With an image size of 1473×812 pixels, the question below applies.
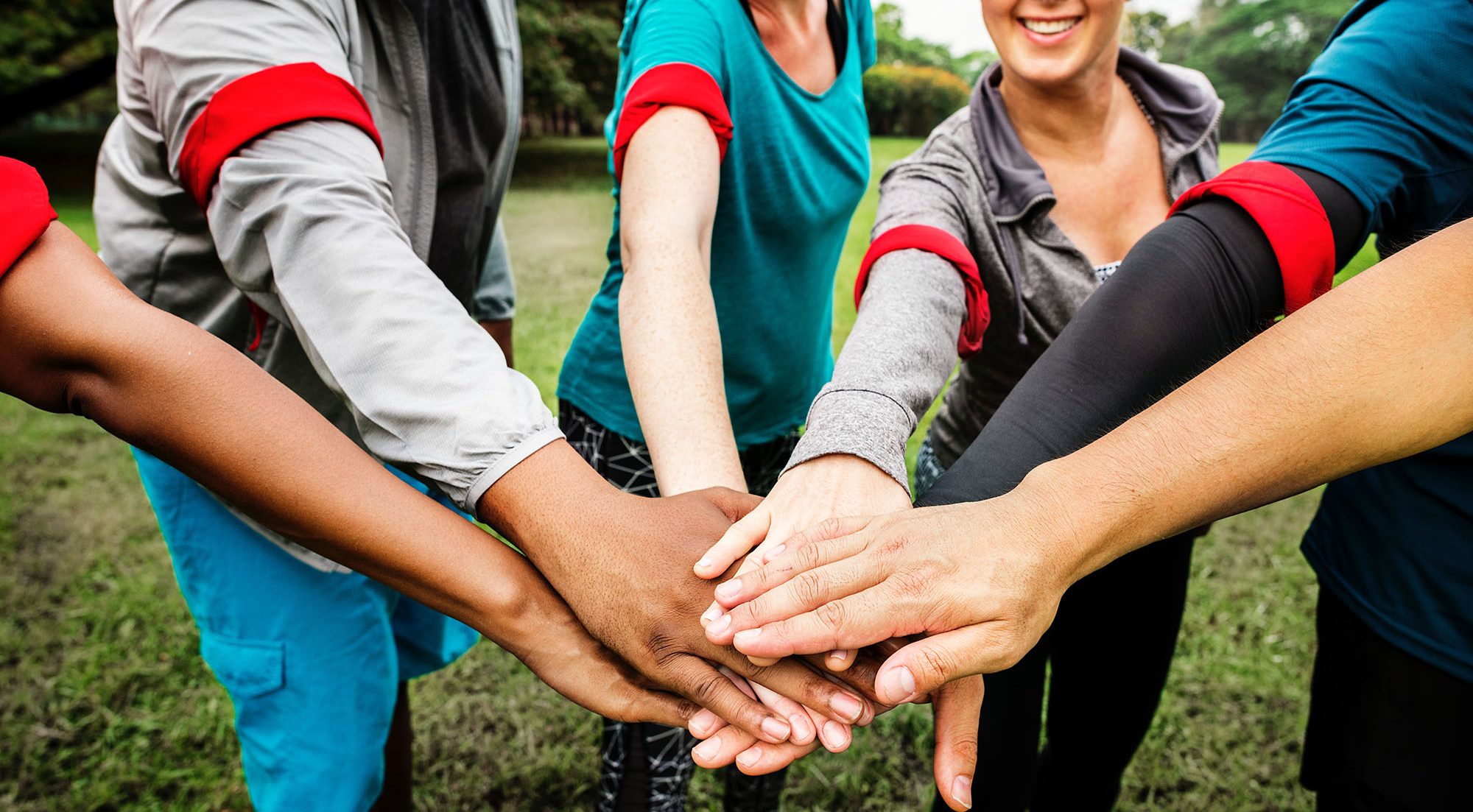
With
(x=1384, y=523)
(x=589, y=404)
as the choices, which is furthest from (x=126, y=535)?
(x=1384, y=523)

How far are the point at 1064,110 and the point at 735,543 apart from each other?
1295 mm

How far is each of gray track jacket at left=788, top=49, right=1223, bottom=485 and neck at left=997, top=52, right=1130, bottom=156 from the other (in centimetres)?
6

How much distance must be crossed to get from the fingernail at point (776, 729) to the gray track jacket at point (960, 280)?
16.5 inches

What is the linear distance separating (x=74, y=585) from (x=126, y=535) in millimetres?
482

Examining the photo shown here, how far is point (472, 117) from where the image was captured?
191 centimetres

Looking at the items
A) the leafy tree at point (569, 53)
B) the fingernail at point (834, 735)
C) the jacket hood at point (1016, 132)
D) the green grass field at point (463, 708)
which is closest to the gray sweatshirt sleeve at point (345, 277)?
the fingernail at point (834, 735)

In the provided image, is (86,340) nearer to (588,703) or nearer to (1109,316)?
(588,703)

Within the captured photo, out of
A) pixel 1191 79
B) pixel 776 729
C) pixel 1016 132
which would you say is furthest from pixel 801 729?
pixel 1191 79

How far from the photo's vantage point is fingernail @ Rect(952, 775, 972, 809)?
48.3 inches

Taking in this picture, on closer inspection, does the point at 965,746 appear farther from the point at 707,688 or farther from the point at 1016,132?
Result: the point at 1016,132

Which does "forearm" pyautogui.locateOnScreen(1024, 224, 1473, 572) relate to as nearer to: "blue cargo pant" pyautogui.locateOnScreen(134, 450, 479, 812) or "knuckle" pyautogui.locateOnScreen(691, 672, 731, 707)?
"knuckle" pyautogui.locateOnScreen(691, 672, 731, 707)

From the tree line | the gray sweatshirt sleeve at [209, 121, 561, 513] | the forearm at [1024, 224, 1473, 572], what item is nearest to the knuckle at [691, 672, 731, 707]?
the gray sweatshirt sleeve at [209, 121, 561, 513]

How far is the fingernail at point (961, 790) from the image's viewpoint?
1.23 m

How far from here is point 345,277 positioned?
1.31 meters
